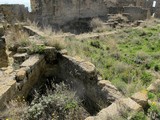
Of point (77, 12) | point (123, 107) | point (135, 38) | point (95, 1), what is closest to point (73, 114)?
point (123, 107)

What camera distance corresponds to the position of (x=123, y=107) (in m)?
3.77

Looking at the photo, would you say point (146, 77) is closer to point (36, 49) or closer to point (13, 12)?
point (36, 49)

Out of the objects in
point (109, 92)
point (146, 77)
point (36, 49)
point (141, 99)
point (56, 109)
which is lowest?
point (56, 109)

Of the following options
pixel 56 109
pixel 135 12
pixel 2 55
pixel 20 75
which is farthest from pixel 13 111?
pixel 135 12

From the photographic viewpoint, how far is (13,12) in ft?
41.2

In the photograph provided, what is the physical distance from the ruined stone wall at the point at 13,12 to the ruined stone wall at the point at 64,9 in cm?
144

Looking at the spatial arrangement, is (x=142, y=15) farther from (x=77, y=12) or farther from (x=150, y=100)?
(x=150, y=100)

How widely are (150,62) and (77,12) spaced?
10.8m

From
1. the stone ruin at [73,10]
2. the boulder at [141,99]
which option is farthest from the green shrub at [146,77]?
the stone ruin at [73,10]

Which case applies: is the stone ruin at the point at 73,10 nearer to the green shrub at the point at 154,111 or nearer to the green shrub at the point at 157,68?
the green shrub at the point at 157,68

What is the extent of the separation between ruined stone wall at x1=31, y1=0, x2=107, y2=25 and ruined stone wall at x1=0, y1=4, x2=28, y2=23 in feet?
4.72

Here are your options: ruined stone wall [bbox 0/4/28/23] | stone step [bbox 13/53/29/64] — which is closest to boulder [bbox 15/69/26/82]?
stone step [bbox 13/53/29/64]

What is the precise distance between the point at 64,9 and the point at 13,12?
447 centimetres

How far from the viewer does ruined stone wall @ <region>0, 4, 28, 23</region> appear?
12.3 m
